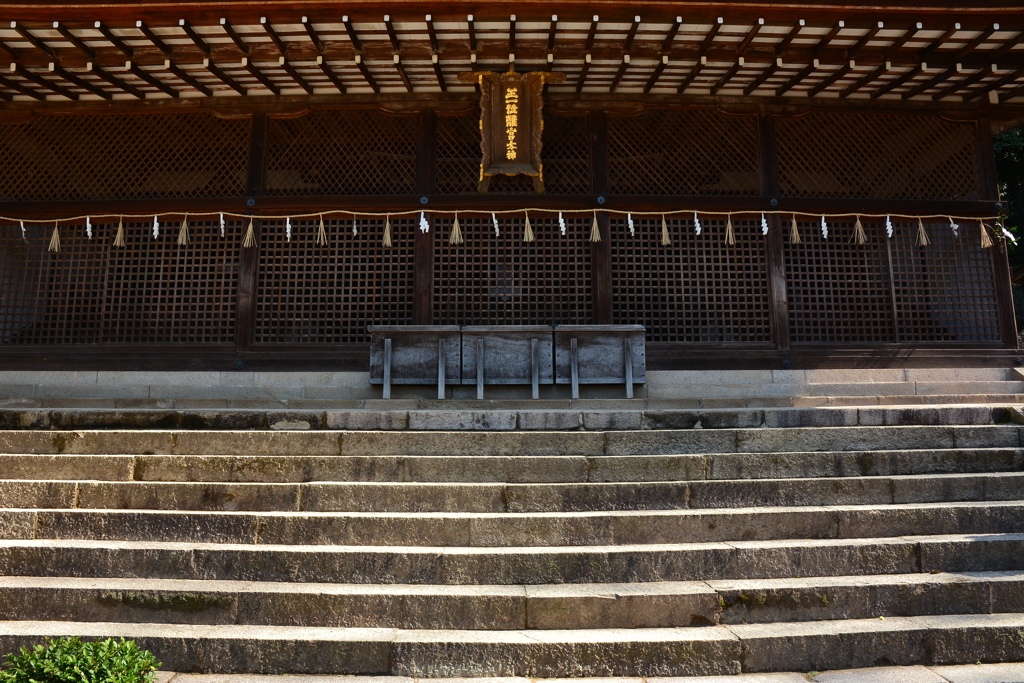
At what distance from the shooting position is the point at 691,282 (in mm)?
10719

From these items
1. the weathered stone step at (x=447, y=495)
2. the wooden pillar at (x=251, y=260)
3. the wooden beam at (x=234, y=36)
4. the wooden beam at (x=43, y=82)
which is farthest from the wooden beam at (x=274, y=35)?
the weathered stone step at (x=447, y=495)

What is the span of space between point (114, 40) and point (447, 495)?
26.7 feet

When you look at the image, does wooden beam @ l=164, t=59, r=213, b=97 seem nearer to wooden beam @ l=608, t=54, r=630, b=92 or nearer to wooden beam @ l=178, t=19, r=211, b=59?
wooden beam @ l=178, t=19, r=211, b=59

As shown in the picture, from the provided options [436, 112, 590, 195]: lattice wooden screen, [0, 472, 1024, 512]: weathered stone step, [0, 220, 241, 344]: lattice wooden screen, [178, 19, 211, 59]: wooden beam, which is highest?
[178, 19, 211, 59]: wooden beam

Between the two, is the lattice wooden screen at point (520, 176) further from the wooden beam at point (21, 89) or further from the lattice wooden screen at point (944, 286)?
the wooden beam at point (21, 89)

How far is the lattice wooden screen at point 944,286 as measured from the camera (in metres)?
10.7

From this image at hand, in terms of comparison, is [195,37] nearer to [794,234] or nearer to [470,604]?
[470,604]

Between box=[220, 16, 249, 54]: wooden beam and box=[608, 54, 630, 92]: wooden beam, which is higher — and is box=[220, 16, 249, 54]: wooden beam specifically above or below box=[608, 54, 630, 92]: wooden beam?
below

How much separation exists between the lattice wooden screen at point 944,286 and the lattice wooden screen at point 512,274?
17.6ft

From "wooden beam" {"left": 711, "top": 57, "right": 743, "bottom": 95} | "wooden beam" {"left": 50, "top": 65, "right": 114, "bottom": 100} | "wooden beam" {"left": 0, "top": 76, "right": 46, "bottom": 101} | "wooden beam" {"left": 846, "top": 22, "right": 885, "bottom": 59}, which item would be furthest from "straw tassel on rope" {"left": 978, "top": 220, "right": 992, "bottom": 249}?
"wooden beam" {"left": 0, "top": 76, "right": 46, "bottom": 101}

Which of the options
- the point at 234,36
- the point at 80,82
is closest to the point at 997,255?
the point at 234,36

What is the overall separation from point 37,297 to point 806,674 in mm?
12190

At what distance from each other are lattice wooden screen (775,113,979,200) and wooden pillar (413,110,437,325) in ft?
19.3

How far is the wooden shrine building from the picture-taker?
10406mm
